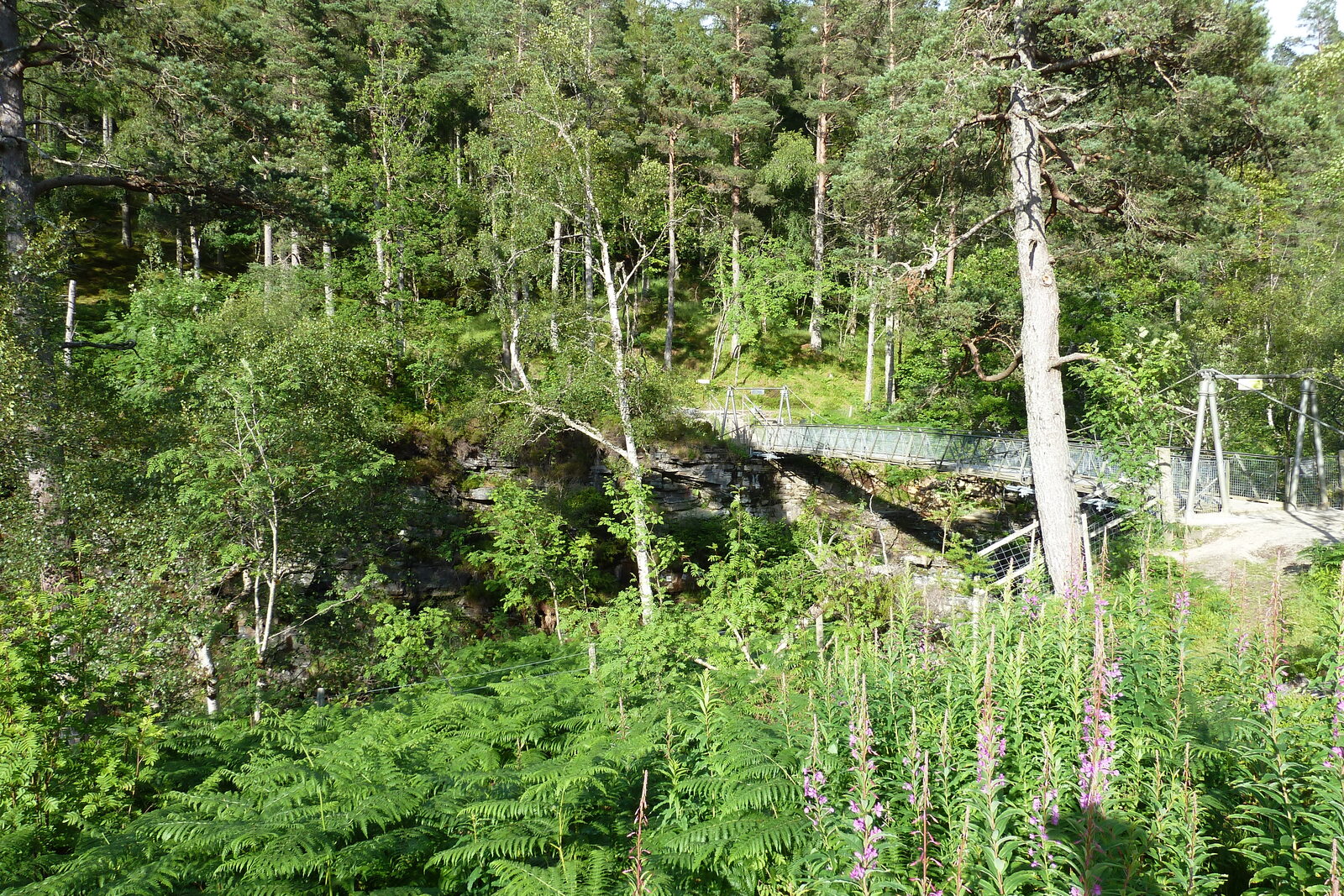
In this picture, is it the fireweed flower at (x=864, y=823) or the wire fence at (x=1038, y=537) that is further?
the wire fence at (x=1038, y=537)

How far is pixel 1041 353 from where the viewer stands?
27.2ft

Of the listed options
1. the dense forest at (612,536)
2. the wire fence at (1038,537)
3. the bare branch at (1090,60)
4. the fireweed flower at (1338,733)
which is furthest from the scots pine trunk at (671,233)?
the fireweed flower at (1338,733)

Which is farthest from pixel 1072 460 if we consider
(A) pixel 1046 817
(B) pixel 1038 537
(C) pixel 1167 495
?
(A) pixel 1046 817

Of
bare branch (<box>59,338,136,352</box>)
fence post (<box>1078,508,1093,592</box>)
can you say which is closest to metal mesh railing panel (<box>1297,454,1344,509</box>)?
fence post (<box>1078,508,1093,592</box>)

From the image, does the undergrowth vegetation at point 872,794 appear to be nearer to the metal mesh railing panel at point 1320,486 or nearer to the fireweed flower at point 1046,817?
the fireweed flower at point 1046,817

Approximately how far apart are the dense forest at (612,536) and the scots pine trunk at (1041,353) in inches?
2.4

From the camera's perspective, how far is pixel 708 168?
2542 cm

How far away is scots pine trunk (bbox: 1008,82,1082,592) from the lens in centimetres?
813

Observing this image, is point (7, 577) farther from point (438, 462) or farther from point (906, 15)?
point (906, 15)

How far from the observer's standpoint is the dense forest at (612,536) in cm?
270

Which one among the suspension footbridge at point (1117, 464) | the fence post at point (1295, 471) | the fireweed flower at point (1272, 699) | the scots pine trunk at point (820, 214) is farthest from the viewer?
the scots pine trunk at point (820, 214)

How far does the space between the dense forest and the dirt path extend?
515 millimetres

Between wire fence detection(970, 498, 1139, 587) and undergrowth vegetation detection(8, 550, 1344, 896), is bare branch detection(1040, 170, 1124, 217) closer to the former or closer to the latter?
wire fence detection(970, 498, 1139, 587)

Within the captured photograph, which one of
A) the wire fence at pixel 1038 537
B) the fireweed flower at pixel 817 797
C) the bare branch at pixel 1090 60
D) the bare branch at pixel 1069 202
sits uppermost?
the bare branch at pixel 1090 60
